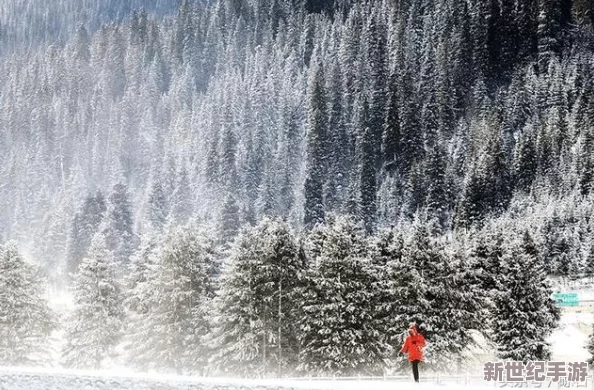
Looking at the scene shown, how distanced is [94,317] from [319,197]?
88.7m

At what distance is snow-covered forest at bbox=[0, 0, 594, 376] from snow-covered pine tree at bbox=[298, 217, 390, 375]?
12 cm

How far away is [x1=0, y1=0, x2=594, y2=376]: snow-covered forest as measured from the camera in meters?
36.7

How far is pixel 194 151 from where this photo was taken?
152 metres

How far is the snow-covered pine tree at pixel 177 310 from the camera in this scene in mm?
37656

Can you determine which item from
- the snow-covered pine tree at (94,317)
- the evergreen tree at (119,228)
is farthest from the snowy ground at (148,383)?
the evergreen tree at (119,228)

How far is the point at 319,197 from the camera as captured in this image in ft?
419

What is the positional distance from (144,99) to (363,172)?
7809 cm

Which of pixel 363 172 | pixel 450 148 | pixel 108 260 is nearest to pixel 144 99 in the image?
pixel 363 172

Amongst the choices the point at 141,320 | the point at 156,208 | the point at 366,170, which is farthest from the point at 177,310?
the point at 366,170

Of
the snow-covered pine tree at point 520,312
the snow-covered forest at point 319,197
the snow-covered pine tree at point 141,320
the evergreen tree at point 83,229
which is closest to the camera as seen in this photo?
the snow-covered forest at point 319,197

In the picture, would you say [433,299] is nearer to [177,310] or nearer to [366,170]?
[177,310]

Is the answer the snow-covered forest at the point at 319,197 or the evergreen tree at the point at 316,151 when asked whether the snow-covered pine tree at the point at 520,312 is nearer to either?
the snow-covered forest at the point at 319,197

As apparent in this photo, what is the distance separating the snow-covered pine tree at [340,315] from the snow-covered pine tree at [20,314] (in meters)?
17.0

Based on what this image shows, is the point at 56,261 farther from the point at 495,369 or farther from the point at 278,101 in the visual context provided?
the point at 495,369
